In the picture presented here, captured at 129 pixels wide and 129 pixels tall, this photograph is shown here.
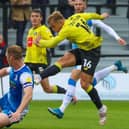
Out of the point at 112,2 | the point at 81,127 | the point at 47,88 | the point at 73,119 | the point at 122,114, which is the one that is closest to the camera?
the point at 81,127

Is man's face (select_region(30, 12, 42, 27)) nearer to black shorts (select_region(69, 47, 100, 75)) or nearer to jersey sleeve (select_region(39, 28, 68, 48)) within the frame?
black shorts (select_region(69, 47, 100, 75))

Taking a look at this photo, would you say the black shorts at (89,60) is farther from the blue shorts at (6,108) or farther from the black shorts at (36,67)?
the black shorts at (36,67)

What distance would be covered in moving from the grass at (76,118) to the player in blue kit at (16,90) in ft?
3.05

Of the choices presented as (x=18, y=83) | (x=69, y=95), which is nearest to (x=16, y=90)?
(x=18, y=83)

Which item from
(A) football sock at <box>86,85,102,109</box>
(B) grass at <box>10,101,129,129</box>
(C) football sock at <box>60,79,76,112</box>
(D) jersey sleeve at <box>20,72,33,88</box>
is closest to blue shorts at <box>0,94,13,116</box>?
(D) jersey sleeve at <box>20,72,33,88</box>

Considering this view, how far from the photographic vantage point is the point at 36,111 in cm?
1455

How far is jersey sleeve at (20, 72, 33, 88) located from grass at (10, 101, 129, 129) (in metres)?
1.38

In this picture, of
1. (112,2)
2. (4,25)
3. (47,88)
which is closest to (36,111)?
(47,88)

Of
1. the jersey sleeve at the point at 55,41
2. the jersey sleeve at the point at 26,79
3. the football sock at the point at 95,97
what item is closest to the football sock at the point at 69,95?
the football sock at the point at 95,97

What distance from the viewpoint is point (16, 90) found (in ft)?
34.8

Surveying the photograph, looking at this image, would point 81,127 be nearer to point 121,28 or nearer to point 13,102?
point 13,102

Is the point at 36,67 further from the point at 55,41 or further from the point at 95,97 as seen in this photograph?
the point at 55,41

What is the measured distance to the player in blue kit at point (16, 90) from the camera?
10.1m

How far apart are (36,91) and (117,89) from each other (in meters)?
1.74
